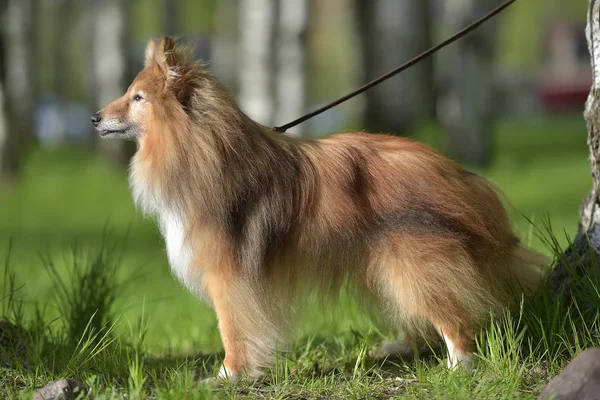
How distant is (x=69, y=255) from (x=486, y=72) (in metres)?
8.12

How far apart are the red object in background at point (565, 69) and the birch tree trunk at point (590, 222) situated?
29002mm

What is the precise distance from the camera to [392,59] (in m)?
18.7

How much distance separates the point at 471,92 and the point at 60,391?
12577mm

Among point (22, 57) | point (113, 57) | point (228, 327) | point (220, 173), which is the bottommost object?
point (228, 327)

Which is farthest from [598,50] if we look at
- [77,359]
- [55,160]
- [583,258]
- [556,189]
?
[55,160]

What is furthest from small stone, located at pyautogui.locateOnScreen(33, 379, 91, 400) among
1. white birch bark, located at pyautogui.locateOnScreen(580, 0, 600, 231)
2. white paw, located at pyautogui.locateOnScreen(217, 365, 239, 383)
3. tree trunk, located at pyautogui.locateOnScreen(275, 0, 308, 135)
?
tree trunk, located at pyautogui.locateOnScreen(275, 0, 308, 135)

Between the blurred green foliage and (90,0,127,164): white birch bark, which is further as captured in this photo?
(90,0,127,164): white birch bark

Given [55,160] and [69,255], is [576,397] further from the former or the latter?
[55,160]

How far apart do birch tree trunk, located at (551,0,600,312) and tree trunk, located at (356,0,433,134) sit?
42.2ft

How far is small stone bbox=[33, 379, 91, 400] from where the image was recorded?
4355 mm

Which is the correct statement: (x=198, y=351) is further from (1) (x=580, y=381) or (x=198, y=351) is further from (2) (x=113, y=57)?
(2) (x=113, y=57)

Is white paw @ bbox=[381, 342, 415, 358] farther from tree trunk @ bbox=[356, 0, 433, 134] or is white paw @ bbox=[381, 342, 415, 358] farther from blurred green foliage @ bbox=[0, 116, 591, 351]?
tree trunk @ bbox=[356, 0, 433, 134]

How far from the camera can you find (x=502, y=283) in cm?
516

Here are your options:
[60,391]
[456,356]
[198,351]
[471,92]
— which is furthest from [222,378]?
[471,92]
